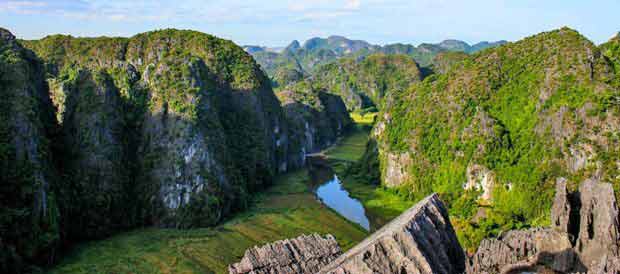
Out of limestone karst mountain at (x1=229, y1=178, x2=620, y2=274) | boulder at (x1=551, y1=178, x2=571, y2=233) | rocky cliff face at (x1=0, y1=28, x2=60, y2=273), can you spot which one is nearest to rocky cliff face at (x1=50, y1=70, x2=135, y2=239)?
rocky cliff face at (x1=0, y1=28, x2=60, y2=273)

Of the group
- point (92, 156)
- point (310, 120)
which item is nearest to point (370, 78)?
point (310, 120)

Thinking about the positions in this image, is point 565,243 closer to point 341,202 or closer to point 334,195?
point 341,202

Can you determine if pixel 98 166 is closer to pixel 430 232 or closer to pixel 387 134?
pixel 430 232

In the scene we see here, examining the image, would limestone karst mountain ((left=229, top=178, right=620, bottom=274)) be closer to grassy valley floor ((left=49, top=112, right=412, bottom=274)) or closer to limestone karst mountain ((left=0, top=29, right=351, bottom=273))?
grassy valley floor ((left=49, top=112, right=412, bottom=274))

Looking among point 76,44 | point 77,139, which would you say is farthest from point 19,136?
point 76,44

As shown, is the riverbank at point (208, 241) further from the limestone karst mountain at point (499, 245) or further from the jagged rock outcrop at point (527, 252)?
the jagged rock outcrop at point (527, 252)

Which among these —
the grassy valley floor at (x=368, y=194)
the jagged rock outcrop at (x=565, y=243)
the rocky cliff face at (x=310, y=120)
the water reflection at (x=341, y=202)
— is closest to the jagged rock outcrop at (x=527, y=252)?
the jagged rock outcrop at (x=565, y=243)
